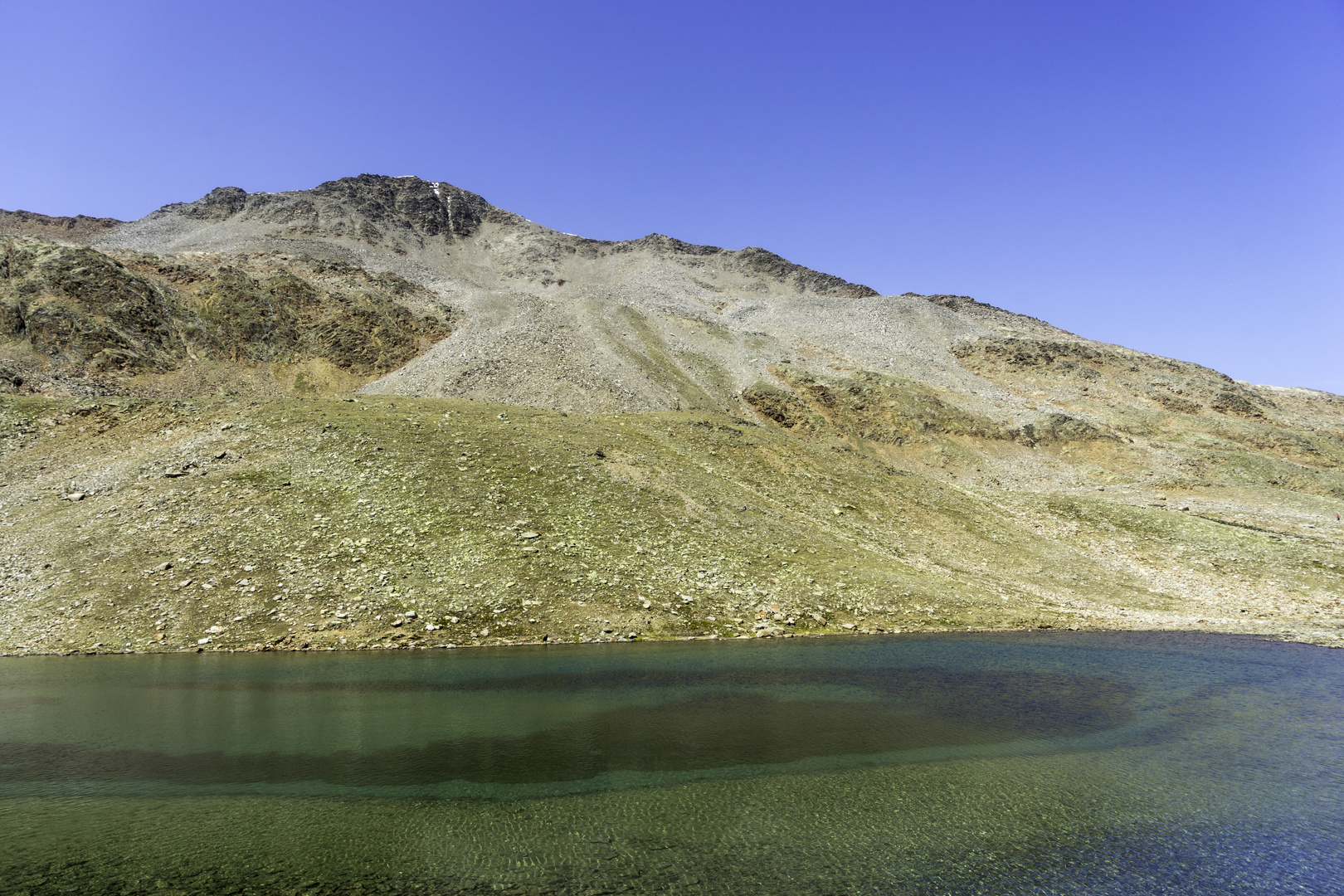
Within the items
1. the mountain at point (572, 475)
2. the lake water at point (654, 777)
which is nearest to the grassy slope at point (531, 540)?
the mountain at point (572, 475)

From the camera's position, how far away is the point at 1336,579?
43.3 meters

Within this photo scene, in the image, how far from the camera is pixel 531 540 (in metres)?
34.1

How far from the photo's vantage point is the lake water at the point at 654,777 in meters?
11.9

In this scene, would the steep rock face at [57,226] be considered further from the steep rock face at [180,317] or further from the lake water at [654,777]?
the lake water at [654,777]

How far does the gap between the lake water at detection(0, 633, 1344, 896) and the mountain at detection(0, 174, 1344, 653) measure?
540 cm

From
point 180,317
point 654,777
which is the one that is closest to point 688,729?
point 654,777

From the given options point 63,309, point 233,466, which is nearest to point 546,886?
point 233,466

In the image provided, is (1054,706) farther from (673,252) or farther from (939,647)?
(673,252)

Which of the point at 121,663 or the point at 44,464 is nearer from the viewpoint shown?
the point at 121,663

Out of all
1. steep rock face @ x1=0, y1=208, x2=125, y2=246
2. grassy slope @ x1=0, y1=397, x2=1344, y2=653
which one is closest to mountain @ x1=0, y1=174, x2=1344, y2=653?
grassy slope @ x1=0, y1=397, x2=1344, y2=653

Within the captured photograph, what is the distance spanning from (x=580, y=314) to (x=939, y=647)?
209 ft

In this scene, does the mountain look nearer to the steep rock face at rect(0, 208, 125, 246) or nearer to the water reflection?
the water reflection

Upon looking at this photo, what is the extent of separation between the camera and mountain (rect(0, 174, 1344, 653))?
30.2 m

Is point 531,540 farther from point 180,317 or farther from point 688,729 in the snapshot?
point 180,317
